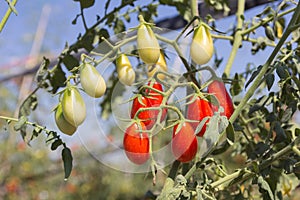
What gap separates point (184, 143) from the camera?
2.11ft

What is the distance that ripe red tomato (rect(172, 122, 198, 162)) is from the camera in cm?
63

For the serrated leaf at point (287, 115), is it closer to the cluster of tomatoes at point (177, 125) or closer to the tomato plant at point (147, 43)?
the cluster of tomatoes at point (177, 125)

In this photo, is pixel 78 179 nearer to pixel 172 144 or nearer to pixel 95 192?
pixel 95 192

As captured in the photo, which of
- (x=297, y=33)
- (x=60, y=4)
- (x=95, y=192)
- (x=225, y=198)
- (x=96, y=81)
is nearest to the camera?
(x=96, y=81)

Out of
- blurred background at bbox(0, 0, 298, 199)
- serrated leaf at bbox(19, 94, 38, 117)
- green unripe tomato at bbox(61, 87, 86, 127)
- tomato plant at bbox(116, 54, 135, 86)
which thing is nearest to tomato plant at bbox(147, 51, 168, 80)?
tomato plant at bbox(116, 54, 135, 86)

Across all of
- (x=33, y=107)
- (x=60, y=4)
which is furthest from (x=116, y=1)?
(x=60, y=4)

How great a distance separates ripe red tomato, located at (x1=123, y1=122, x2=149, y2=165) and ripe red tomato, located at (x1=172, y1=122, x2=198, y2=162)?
36 millimetres

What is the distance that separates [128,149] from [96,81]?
11 cm

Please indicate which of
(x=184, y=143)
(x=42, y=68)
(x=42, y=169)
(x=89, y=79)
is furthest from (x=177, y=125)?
(x=42, y=169)

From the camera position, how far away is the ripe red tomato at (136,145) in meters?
0.64

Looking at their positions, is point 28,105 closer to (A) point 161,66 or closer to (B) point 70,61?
(B) point 70,61

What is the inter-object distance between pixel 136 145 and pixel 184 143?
60 millimetres

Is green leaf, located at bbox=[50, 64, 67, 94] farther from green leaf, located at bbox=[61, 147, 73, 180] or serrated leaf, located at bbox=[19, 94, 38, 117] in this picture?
green leaf, located at bbox=[61, 147, 73, 180]

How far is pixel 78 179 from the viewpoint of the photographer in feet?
13.3
